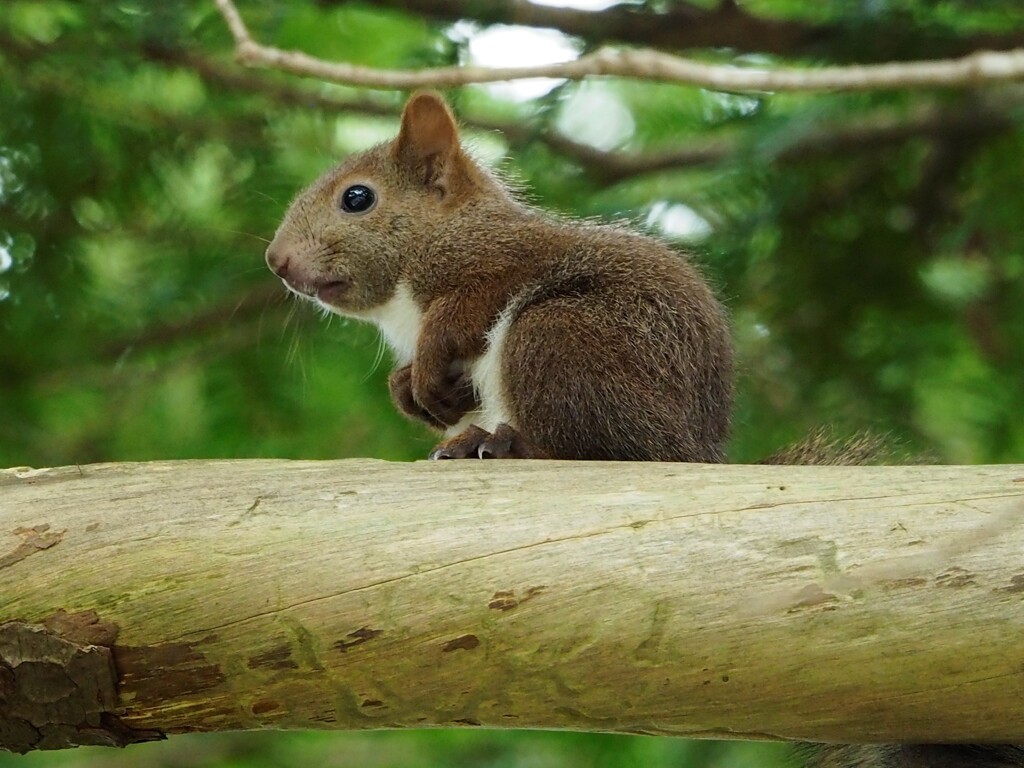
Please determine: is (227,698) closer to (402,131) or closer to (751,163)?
(402,131)

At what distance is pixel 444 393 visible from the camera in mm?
3555

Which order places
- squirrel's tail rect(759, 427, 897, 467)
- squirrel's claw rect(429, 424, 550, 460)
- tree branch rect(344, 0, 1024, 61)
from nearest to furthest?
squirrel's claw rect(429, 424, 550, 460)
squirrel's tail rect(759, 427, 897, 467)
tree branch rect(344, 0, 1024, 61)

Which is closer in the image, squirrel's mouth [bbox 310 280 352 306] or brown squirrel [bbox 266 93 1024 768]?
brown squirrel [bbox 266 93 1024 768]

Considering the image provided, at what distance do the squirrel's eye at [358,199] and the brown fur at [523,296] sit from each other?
0.02m

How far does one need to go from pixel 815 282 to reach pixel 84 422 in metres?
2.81

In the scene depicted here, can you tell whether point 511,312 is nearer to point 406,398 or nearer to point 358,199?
point 406,398

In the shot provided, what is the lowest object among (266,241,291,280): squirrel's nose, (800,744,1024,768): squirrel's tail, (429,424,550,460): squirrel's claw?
(800,744,1024,768): squirrel's tail

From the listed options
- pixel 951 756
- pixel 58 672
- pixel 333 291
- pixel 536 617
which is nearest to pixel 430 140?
pixel 333 291

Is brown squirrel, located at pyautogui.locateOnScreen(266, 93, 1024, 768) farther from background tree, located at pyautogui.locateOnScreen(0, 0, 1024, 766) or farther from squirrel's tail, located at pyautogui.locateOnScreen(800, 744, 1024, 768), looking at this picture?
background tree, located at pyautogui.locateOnScreen(0, 0, 1024, 766)

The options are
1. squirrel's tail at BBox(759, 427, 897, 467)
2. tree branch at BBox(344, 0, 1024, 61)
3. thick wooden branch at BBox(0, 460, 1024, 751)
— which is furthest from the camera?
tree branch at BBox(344, 0, 1024, 61)

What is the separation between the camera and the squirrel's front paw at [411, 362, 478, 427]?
11.6 ft

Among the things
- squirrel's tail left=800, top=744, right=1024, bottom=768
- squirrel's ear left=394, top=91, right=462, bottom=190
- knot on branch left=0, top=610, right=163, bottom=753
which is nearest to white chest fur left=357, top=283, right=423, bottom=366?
squirrel's ear left=394, top=91, right=462, bottom=190

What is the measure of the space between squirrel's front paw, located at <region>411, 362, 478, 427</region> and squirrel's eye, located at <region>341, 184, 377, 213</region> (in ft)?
2.14

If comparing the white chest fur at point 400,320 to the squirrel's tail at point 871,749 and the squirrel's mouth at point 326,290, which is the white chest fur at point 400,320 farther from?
the squirrel's tail at point 871,749
